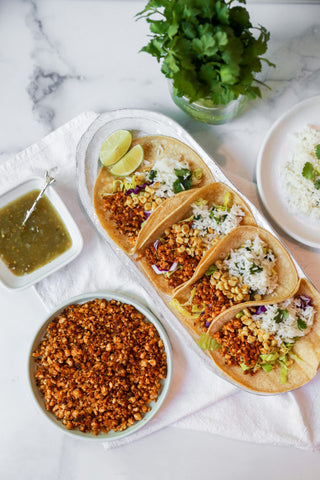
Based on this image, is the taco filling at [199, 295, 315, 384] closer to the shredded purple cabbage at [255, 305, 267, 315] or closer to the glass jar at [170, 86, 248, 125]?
the shredded purple cabbage at [255, 305, 267, 315]

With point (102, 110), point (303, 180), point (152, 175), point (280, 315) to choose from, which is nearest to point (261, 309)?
point (280, 315)

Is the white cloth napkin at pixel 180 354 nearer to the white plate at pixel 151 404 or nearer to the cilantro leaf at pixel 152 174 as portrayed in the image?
the white plate at pixel 151 404

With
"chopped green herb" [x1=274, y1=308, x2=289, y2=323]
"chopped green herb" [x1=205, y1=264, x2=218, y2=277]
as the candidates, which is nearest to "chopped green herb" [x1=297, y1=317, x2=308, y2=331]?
"chopped green herb" [x1=274, y1=308, x2=289, y2=323]

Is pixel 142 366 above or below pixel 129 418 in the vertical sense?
above

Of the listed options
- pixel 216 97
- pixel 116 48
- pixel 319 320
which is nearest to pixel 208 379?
pixel 319 320

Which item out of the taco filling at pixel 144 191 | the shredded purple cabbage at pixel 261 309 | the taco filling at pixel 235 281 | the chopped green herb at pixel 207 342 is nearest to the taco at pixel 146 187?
the taco filling at pixel 144 191

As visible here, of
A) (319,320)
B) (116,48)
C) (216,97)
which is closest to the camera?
(216,97)

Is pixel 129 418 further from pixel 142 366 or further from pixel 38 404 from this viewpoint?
pixel 38 404
